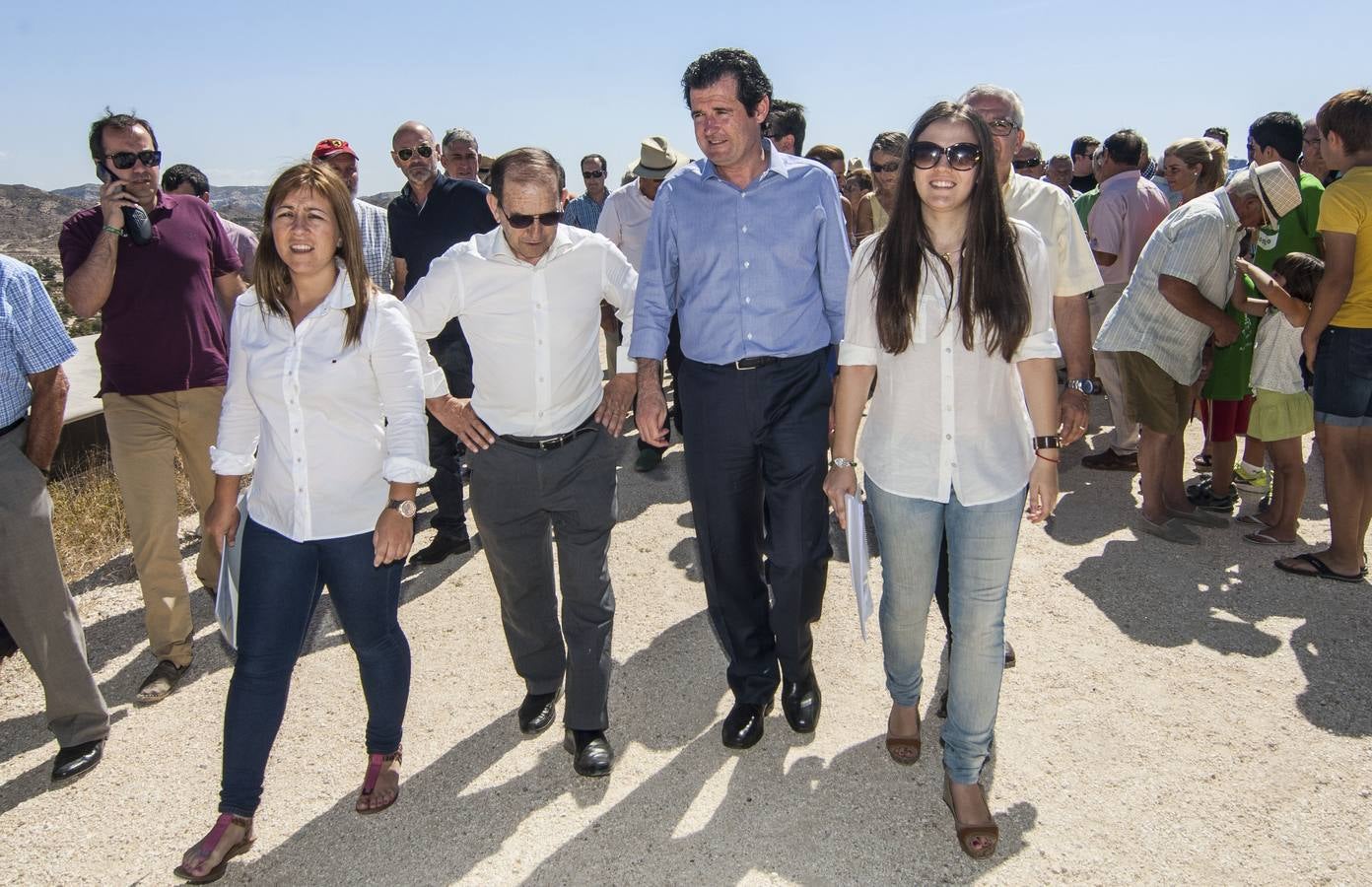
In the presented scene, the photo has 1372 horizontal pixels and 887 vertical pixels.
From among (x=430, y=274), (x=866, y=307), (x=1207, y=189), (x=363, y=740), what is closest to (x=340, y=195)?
(x=430, y=274)

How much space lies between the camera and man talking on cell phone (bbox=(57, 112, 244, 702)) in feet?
14.0

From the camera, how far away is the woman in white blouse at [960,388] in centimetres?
279

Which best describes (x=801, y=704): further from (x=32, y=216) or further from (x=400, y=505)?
(x=32, y=216)

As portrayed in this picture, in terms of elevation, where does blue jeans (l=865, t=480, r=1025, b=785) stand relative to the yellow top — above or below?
below

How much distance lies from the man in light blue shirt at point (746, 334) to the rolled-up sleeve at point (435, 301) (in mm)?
659

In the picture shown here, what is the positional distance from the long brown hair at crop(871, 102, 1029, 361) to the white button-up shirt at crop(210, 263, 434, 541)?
5.04 ft

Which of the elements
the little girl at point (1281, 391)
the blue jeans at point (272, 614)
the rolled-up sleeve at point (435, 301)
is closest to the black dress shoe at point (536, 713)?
the blue jeans at point (272, 614)

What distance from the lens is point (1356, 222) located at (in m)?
4.54

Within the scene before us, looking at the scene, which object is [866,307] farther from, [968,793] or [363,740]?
[363,740]

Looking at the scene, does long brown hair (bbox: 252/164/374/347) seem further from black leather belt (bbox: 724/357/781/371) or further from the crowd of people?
black leather belt (bbox: 724/357/781/371)

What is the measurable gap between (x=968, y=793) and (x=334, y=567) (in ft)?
7.06

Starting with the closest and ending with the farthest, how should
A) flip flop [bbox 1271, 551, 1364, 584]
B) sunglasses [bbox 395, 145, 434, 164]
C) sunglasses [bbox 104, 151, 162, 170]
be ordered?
sunglasses [bbox 104, 151, 162, 170] → flip flop [bbox 1271, 551, 1364, 584] → sunglasses [bbox 395, 145, 434, 164]

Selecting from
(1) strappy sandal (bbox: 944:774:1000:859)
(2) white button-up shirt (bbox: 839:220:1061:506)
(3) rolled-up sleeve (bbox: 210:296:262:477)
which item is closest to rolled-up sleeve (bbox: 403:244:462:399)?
(3) rolled-up sleeve (bbox: 210:296:262:477)

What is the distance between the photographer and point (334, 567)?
304 centimetres
